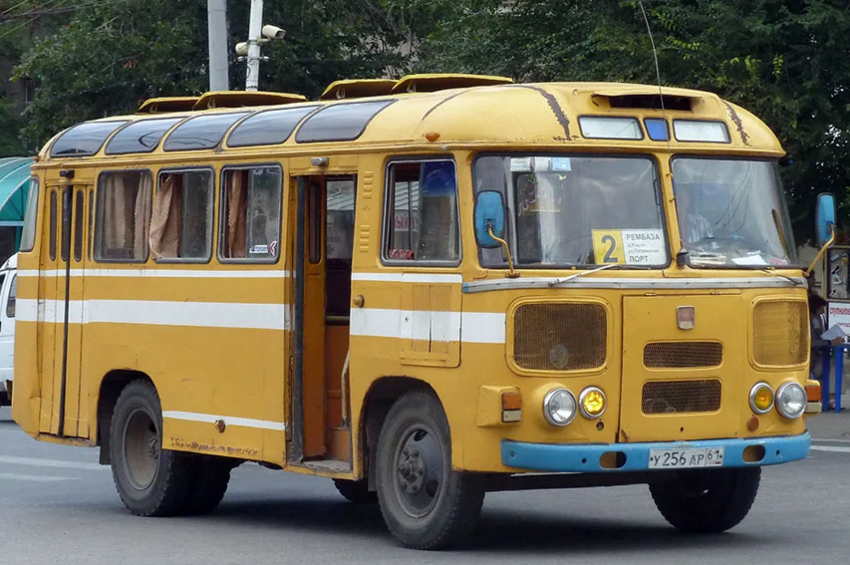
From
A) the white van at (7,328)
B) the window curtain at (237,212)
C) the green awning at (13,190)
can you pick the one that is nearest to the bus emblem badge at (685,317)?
the window curtain at (237,212)

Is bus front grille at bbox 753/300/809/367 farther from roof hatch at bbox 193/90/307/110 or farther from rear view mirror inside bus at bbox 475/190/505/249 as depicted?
roof hatch at bbox 193/90/307/110

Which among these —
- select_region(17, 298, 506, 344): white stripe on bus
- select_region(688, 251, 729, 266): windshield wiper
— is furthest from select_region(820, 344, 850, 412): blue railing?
select_region(688, 251, 729, 266): windshield wiper

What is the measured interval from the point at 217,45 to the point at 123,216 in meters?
9.29

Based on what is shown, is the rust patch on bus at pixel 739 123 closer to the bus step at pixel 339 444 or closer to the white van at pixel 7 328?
the bus step at pixel 339 444

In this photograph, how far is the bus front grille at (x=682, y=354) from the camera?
392 inches

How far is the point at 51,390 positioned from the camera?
1393 cm

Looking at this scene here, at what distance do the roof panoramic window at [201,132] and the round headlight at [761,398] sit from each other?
13.9 ft

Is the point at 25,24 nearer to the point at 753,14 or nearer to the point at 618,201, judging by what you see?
the point at 753,14

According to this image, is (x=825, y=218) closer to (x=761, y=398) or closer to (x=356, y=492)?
(x=761, y=398)

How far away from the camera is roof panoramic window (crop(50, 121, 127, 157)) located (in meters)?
13.7

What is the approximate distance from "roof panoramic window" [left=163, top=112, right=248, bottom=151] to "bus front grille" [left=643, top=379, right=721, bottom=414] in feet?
12.7

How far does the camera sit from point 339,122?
11.1 metres

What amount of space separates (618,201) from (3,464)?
893cm

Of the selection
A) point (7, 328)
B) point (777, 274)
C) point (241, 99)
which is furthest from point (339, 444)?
point (7, 328)
